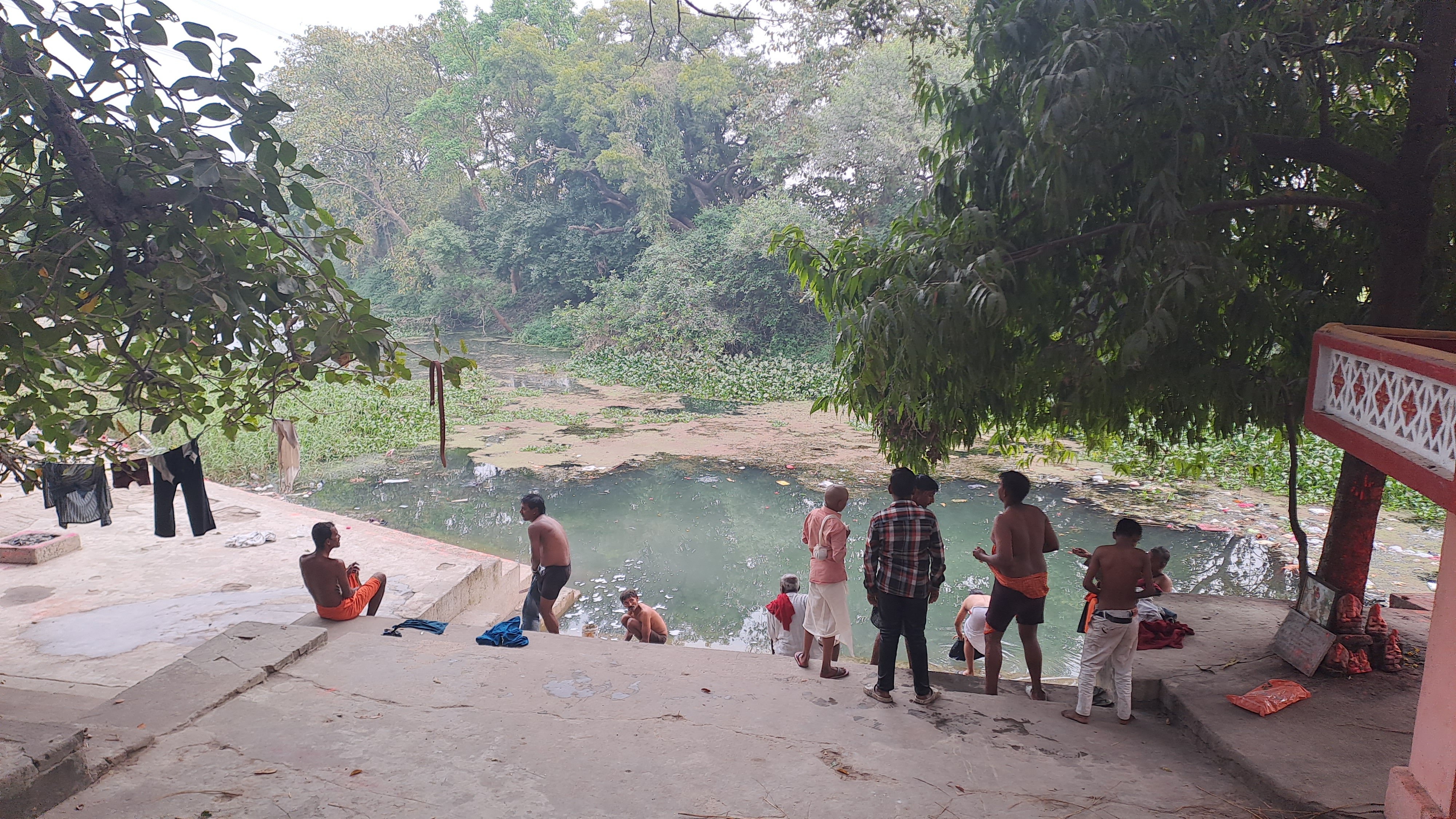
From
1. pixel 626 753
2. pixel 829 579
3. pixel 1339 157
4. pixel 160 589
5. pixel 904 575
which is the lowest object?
pixel 160 589

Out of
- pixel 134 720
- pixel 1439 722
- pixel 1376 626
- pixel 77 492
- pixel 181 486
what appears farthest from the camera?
pixel 77 492

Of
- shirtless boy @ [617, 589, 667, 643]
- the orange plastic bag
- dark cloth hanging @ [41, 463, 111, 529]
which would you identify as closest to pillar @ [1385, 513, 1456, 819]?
the orange plastic bag

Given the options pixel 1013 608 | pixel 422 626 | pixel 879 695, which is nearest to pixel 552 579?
pixel 422 626

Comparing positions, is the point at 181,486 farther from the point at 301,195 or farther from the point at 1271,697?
the point at 1271,697

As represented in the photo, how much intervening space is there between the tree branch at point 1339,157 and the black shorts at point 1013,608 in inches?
110

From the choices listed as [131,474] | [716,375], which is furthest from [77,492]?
[716,375]

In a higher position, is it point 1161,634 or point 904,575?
point 904,575

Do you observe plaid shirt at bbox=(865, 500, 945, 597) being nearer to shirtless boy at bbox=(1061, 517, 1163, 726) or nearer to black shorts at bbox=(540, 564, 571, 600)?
shirtless boy at bbox=(1061, 517, 1163, 726)

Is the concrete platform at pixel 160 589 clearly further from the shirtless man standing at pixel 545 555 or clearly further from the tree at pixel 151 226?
the tree at pixel 151 226

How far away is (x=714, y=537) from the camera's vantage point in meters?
10.8

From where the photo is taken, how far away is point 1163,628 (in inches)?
215

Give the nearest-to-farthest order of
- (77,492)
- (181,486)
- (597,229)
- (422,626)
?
1. (422,626)
2. (181,486)
3. (77,492)
4. (597,229)

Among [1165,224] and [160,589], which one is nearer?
[1165,224]

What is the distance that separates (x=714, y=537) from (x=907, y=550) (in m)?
6.38
